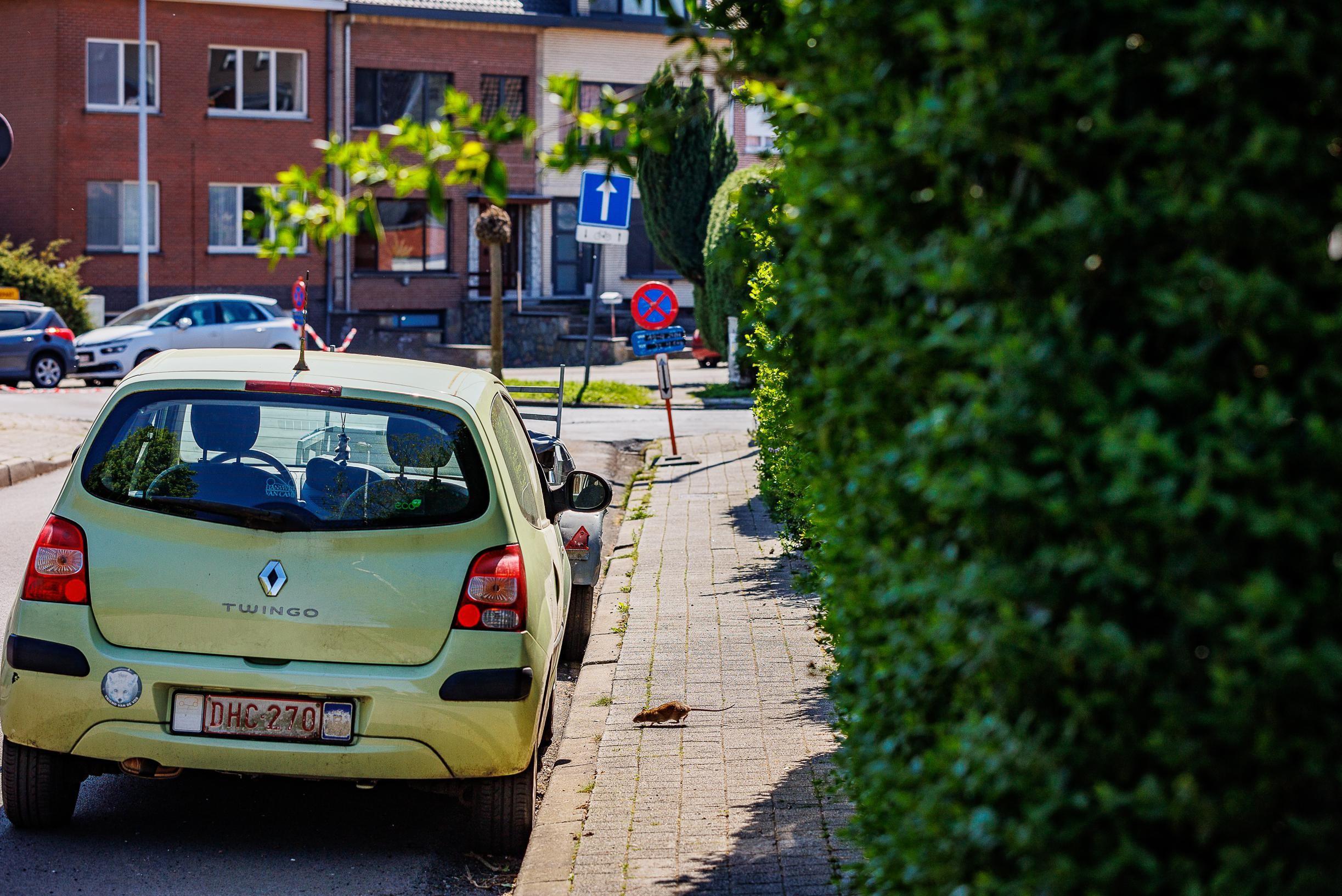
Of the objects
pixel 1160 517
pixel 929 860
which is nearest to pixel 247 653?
pixel 929 860

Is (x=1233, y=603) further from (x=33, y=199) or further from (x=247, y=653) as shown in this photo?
(x=33, y=199)

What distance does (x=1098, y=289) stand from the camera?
2.12m

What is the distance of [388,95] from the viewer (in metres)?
41.5

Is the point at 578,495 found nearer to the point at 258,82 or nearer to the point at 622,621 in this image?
the point at 622,621

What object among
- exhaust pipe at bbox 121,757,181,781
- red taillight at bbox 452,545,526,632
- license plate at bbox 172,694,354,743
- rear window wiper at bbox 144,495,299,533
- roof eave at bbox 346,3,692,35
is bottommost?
exhaust pipe at bbox 121,757,181,781

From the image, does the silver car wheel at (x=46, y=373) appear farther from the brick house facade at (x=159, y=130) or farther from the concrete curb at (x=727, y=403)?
the concrete curb at (x=727, y=403)

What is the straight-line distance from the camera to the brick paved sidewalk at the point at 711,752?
4594mm

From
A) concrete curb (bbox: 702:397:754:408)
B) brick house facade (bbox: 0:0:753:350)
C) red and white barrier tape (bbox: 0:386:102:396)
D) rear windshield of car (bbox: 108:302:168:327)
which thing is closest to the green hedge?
concrete curb (bbox: 702:397:754:408)

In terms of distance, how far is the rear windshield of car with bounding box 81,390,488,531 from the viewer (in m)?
4.97

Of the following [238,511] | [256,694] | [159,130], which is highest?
[159,130]

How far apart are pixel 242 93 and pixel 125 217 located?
14.9 ft

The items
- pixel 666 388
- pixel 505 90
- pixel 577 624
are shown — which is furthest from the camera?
pixel 505 90

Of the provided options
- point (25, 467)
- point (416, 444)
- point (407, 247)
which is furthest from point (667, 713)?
point (407, 247)

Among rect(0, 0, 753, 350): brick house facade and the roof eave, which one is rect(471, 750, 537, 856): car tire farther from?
the roof eave
